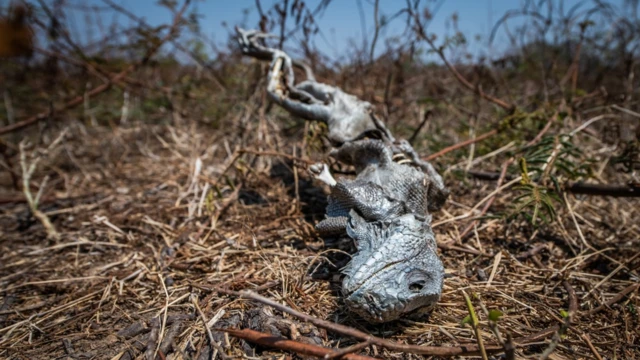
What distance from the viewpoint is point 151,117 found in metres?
4.84

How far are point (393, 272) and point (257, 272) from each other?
2.46ft

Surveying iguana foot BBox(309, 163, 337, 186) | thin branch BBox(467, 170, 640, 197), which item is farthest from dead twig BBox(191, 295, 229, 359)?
thin branch BBox(467, 170, 640, 197)

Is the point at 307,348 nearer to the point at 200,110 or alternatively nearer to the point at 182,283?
the point at 182,283

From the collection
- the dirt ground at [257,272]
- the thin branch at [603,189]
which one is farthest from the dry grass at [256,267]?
the thin branch at [603,189]

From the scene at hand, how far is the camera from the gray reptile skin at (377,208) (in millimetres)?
1297

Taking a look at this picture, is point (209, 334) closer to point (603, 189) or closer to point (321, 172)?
point (321, 172)

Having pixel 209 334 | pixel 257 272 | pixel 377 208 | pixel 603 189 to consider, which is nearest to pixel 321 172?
pixel 377 208

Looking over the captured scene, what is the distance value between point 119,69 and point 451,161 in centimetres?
433

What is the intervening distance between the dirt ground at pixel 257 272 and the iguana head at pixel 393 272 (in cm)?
15

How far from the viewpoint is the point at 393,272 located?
133cm

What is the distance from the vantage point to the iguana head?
4.17ft

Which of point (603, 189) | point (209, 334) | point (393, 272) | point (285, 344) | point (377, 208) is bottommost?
point (209, 334)

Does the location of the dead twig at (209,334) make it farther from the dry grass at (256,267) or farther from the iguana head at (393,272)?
the iguana head at (393,272)

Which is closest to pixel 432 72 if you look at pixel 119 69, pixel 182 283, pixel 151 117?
pixel 151 117
